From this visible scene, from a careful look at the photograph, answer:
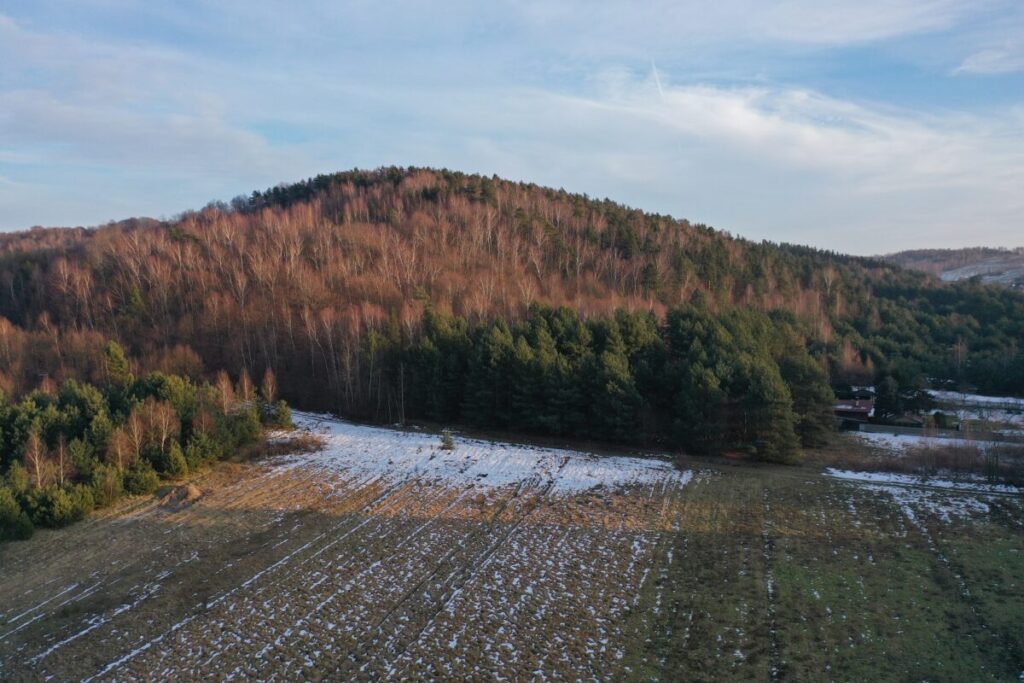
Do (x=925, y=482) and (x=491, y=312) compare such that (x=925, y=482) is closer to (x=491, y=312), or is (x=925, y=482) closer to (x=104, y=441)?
(x=491, y=312)

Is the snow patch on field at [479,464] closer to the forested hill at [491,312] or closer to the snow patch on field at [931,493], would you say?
the forested hill at [491,312]

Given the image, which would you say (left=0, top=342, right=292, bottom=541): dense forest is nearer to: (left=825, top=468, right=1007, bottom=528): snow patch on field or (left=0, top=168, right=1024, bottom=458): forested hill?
(left=0, top=168, right=1024, bottom=458): forested hill

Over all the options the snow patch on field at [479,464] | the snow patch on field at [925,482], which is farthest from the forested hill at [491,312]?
the snow patch on field at [925,482]

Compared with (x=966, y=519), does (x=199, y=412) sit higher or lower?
higher

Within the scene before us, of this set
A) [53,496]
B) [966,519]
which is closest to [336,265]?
[53,496]

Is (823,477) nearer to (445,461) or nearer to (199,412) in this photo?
(445,461)

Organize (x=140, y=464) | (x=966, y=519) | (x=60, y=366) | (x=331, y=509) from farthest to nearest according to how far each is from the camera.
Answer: (x=60, y=366)
(x=140, y=464)
(x=331, y=509)
(x=966, y=519)
